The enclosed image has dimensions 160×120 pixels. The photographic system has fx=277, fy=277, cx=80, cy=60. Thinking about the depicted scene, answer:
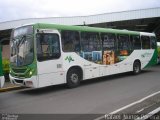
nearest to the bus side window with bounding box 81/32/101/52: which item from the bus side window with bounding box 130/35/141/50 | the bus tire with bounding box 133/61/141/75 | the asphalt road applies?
the asphalt road

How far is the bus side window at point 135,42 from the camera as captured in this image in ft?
56.2

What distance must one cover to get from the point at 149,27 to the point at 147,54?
18.7m

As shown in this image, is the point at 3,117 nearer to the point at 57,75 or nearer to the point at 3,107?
the point at 3,107

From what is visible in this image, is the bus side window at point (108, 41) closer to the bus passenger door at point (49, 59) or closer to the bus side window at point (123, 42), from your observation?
the bus side window at point (123, 42)

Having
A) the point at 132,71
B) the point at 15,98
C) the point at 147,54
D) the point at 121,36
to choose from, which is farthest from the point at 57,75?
the point at 147,54

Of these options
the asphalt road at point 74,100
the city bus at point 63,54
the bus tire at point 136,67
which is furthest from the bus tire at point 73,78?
the bus tire at point 136,67

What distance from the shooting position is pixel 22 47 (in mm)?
11781

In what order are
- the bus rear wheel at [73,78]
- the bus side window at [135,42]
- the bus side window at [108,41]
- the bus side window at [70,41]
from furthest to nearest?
the bus side window at [135,42] → the bus side window at [108,41] → the bus rear wheel at [73,78] → the bus side window at [70,41]

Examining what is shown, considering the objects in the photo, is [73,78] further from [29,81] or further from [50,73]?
[29,81]

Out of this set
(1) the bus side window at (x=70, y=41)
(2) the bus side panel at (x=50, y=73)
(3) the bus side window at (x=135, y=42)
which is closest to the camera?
(2) the bus side panel at (x=50, y=73)

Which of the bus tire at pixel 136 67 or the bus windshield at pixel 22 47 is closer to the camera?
the bus windshield at pixel 22 47

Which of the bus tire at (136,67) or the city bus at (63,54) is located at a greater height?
the city bus at (63,54)

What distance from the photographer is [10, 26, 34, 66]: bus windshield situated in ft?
37.6

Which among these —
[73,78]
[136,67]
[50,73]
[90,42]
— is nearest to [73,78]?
[73,78]
